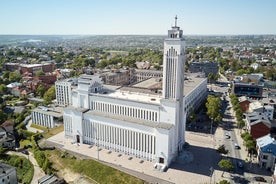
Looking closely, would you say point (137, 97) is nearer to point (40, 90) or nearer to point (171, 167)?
point (171, 167)

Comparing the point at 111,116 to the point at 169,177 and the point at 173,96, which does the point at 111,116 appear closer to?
the point at 173,96

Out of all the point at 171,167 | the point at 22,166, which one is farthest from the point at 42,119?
the point at 171,167

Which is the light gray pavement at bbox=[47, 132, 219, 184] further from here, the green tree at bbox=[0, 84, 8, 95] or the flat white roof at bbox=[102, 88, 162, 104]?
the green tree at bbox=[0, 84, 8, 95]

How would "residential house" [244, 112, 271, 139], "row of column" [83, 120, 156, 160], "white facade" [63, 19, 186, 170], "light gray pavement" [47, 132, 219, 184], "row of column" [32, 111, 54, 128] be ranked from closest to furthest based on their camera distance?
"light gray pavement" [47, 132, 219, 184], "white facade" [63, 19, 186, 170], "row of column" [83, 120, 156, 160], "residential house" [244, 112, 271, 139], "row of column" [32, 111, 54, 128]

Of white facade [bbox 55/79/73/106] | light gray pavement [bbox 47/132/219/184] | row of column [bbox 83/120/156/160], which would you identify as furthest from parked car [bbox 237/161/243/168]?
white facade [bbox 55/79/73/106]

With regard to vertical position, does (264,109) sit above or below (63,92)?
below

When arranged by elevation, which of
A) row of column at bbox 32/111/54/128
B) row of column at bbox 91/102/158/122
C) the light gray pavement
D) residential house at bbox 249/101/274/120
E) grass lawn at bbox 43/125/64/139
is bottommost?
the light gray pavement
